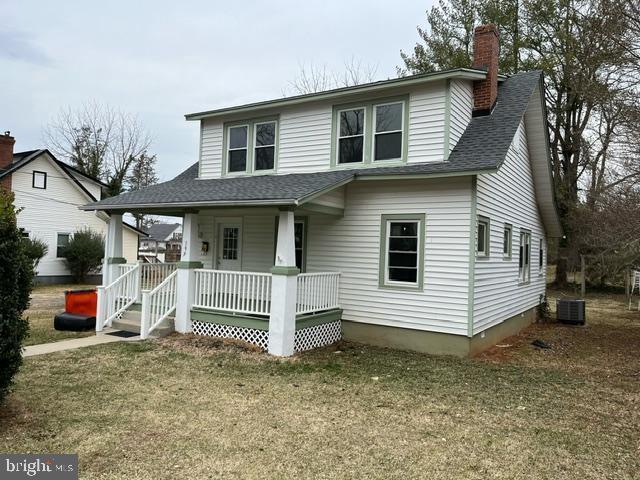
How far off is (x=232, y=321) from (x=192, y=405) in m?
3.52

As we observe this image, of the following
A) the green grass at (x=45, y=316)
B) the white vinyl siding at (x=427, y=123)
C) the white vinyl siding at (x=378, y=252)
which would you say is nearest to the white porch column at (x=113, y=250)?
the green grass at (x=45, y=316)

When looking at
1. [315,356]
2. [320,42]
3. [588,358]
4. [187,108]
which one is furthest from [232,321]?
[187,108]

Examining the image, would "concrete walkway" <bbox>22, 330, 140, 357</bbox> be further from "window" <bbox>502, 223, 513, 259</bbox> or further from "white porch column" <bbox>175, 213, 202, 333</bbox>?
"window" <bbox>502, 223, 513, 259</bbox>

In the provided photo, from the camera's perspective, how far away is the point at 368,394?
6227 millimetres

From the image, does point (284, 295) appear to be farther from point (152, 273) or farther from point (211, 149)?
point (211, 149)

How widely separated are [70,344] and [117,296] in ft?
6.64

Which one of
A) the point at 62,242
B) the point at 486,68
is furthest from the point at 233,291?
the point at 62,242

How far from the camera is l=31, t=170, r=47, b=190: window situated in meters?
22.9

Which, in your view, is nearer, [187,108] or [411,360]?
[411,360]

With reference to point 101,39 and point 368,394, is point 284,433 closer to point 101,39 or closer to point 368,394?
point 368,394

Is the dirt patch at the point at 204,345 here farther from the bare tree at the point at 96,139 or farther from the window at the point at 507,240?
the bare tree at the point at 96,139

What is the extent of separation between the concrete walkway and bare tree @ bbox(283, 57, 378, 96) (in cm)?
2148

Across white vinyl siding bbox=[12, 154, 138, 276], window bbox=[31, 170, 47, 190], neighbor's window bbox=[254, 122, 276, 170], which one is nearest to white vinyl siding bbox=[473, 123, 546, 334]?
neighbor's window bbox=[254, 122, 276, 170]

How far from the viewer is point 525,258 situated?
13.2 meters
